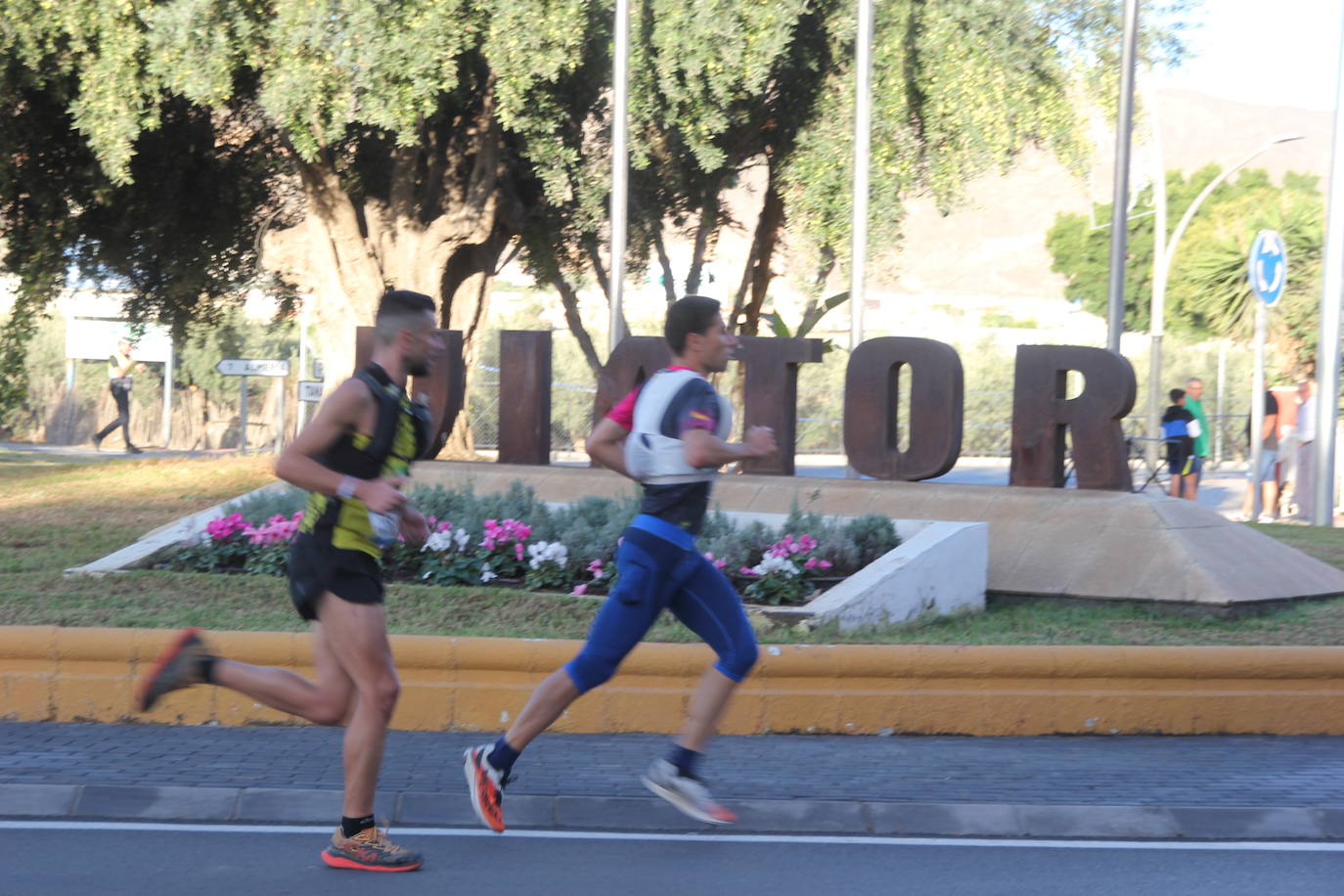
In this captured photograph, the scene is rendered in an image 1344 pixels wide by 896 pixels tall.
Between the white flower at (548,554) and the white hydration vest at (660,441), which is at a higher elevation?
the white hydration vest at (660,441)

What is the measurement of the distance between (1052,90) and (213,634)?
13589 millimetres

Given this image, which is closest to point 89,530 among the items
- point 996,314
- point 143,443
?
point 143,443

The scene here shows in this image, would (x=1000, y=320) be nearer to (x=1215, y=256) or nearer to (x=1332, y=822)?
(x=1215, y=256)

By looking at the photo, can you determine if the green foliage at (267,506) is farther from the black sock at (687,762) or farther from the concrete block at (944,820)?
the concrete block at (944,820)

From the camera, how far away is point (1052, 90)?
18.2 m

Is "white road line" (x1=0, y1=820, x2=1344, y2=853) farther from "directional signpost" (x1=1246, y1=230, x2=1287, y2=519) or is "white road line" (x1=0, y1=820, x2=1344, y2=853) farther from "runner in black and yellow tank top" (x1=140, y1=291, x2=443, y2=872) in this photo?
"directional signpost" (x1=1246, y1=230, x2=1287, y2=519)

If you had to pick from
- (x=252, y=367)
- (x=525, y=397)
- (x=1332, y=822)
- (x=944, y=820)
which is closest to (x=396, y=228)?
(x=252, y=367)

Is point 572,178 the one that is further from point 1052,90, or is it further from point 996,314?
point 996,314

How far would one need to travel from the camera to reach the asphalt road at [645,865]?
16.8 ft

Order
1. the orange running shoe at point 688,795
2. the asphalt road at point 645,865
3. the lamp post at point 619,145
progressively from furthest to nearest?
1. the lamp post at point 619,145
2. the orange running shoe at point 688,795
3. the asphalt road at point 645,865

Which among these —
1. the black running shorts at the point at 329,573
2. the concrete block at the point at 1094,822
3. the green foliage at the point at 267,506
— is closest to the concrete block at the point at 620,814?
the concrete block at the point at 1094,822

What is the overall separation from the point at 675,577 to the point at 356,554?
1.18 meters

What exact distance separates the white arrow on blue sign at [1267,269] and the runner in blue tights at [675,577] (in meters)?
12.1

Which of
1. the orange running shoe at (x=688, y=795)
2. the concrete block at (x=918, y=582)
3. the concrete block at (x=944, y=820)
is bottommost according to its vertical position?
the concrete block at (x=944, y=820)
